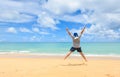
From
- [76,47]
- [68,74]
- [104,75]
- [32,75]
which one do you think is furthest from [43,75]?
[76,47]

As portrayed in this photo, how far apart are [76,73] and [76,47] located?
3072 millimetres

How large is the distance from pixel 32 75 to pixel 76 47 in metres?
3.84

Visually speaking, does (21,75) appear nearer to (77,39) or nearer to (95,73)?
(95,73)

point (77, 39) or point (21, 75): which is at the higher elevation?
point (77, 39)

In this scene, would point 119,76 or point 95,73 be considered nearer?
point 119,76

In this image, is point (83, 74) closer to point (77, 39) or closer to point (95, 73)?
point (95, 73)

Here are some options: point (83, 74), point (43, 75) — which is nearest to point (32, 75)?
point (43, 75)

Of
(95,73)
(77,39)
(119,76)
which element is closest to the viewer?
(119,76)

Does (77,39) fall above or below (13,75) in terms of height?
above

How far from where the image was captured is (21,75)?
9.05 meters

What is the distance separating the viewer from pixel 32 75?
9.02m

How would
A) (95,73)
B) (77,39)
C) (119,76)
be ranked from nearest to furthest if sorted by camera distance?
(119,76) < (95,73) < (77,39)

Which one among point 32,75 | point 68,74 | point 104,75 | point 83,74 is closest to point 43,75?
point 32,75

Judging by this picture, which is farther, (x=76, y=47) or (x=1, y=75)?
(x=76, y=47)
